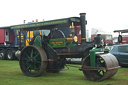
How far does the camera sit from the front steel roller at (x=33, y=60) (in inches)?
282

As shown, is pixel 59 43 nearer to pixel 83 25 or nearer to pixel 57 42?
pixel 57 42

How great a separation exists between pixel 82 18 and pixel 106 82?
7.47 ft

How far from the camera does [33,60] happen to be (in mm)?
7453

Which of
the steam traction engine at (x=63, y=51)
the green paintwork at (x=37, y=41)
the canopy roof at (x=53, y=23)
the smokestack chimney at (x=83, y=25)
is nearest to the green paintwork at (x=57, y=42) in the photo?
the steam traction engine at (x=63, y=51)

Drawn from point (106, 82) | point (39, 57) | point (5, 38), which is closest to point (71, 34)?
point (39, 57)

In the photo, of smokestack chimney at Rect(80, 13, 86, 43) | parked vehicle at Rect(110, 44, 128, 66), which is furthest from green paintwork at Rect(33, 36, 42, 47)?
parked vehicle at Rect(110, 44, 128, 66)

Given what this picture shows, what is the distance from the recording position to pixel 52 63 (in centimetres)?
737

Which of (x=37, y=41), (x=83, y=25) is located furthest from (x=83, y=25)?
(x=37, y=41)

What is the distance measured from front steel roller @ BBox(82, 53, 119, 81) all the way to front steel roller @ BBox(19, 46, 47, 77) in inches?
58.5

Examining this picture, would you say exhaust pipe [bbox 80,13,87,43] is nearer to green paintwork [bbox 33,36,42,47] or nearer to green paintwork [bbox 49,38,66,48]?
green paintwork [bbox 49,38,66,48]

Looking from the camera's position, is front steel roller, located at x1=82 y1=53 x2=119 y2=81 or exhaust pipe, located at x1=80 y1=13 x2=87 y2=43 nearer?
front steel roller, located at x1=82 y1=53 x2=119 y2=81

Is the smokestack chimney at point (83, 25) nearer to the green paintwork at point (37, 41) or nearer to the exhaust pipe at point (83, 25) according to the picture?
the exhaust pipe at point (83, 25)

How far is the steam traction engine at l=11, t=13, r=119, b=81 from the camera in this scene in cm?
648

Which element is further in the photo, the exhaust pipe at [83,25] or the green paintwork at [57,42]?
the green paintwork at [57,42]
